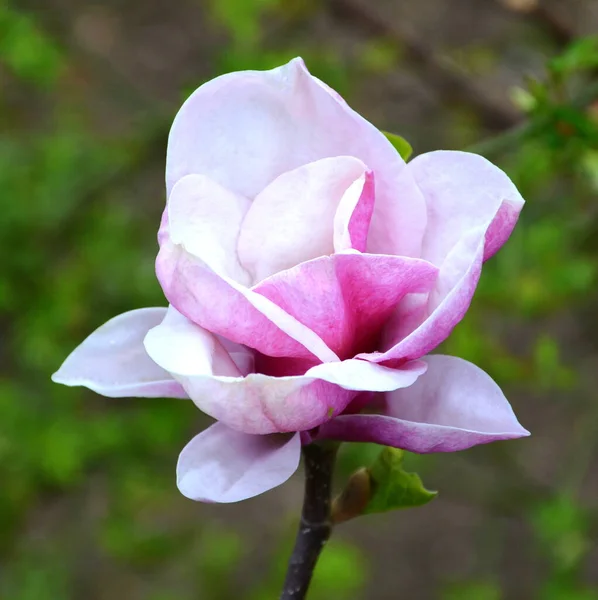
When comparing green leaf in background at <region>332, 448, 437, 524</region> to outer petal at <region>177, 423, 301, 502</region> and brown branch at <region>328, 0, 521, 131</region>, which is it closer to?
outer petal at <region>177, 423, 301, 502</region>

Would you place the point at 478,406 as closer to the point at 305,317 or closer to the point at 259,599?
the point at 305,317

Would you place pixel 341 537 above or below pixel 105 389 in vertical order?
below

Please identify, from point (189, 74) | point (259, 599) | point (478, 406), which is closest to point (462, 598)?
point (259, 599)

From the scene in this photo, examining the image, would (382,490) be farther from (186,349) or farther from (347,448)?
(347,448)

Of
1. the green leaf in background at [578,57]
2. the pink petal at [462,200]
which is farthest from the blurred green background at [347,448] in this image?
the pink petal at [462,200]

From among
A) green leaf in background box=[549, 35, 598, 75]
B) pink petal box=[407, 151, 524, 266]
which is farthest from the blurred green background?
pink petal box=[407, 151, 524, 266]

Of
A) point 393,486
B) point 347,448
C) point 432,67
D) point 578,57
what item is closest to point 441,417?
point 393,486
